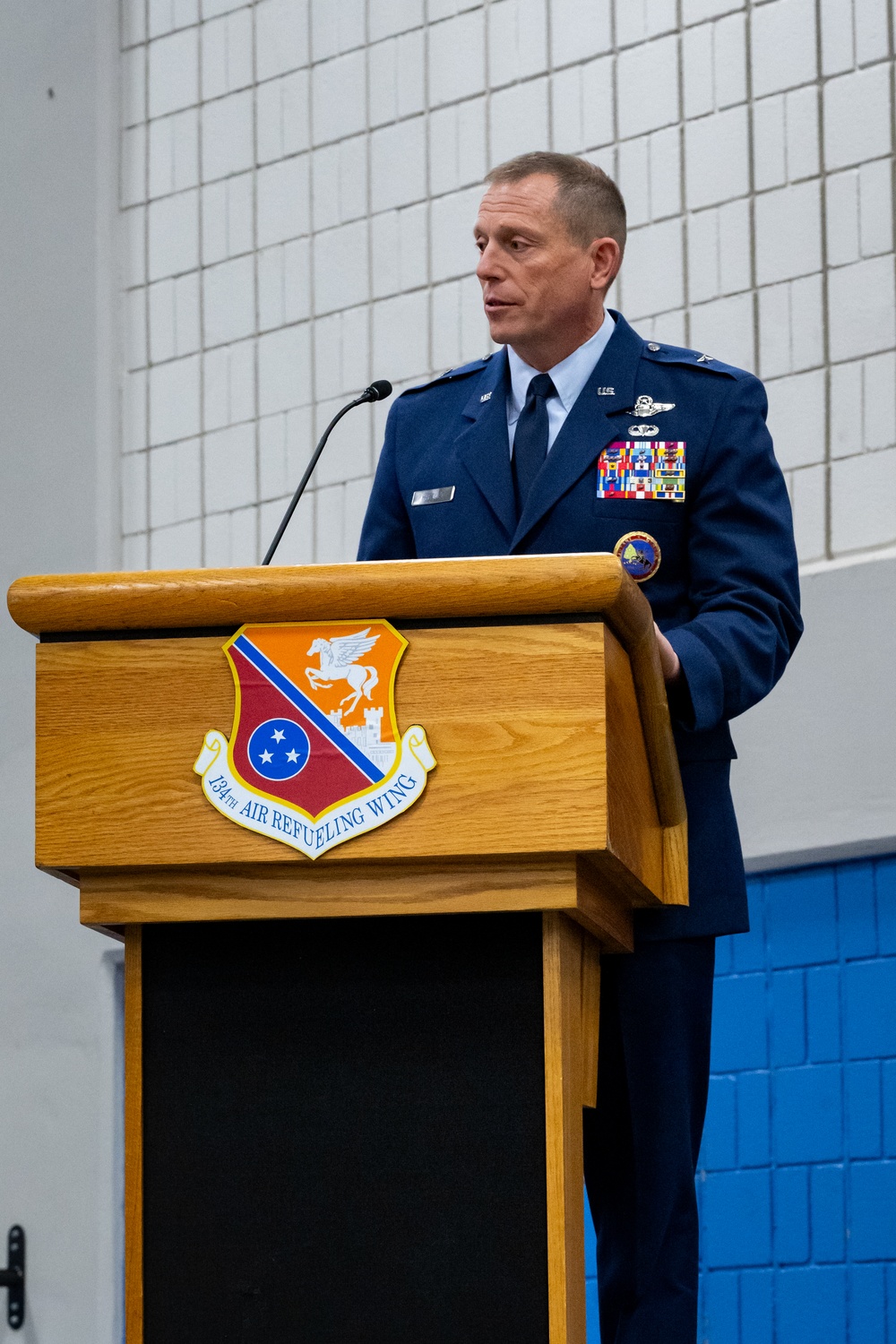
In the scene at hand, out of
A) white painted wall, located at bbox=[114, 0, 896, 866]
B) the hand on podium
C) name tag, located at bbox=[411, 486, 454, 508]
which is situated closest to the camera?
the hand on podium

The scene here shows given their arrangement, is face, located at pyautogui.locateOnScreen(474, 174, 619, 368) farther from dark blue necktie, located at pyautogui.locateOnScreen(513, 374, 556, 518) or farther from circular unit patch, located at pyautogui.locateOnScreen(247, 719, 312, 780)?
circular unit patch, located at pyautogui.locateOnScreen(247, 719, 312, 780)

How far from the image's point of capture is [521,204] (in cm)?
243

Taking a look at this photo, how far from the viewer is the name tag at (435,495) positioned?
2.30 meters

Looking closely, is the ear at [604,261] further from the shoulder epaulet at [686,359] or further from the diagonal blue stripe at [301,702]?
the diagonal blue stripe at [301,702]

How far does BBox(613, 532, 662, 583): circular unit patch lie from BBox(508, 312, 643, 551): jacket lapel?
9 centimetres

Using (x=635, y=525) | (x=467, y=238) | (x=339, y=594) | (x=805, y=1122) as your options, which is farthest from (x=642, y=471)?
(x=467, y=238)

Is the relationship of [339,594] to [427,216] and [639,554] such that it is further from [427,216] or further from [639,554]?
[427,216]

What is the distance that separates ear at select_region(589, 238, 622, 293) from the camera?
2.46m

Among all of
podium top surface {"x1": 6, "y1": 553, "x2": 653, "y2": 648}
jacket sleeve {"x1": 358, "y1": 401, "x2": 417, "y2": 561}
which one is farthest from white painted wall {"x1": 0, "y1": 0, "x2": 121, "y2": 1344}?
podium top surface {"x1": 6, "y1": 553, "x2": 653, "y2": 648}

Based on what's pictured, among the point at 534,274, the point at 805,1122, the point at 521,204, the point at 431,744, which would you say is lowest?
the point at 805,1122

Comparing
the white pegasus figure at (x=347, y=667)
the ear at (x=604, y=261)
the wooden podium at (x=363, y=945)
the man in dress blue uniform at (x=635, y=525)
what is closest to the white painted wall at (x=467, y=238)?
the ear at (x=604, y=261)

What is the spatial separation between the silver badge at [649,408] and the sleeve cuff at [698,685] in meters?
0.36

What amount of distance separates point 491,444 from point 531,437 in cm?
5

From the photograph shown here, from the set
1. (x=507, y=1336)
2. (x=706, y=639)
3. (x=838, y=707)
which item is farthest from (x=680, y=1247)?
(x=838, y=707)
